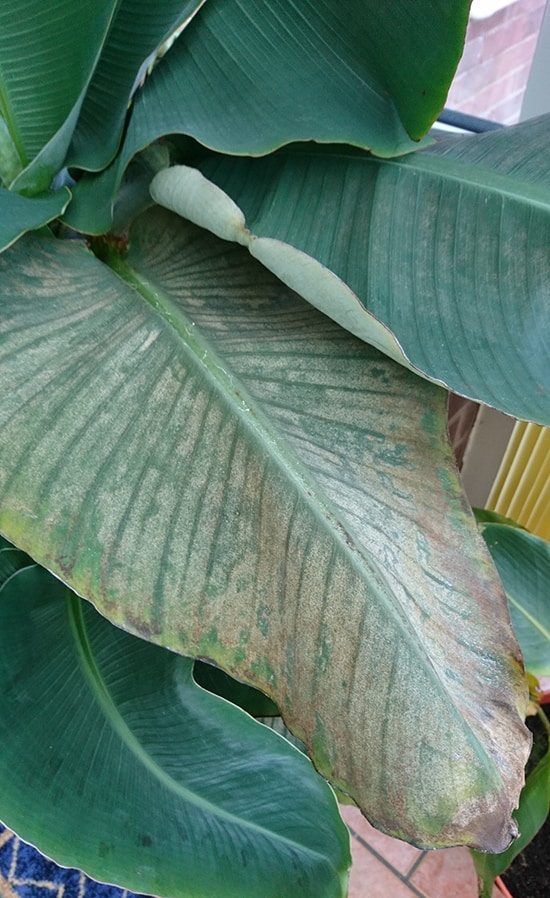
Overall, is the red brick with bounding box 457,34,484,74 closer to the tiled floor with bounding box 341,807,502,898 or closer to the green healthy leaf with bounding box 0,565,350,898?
the green healthy leaf with bounding box 0,565,350,898

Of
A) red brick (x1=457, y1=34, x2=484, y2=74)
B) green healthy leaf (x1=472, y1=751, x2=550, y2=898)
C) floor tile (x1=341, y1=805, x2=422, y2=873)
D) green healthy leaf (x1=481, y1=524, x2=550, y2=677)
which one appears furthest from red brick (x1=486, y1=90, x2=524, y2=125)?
floor tile (x1=341, y1=805, x2=422, y2=873)

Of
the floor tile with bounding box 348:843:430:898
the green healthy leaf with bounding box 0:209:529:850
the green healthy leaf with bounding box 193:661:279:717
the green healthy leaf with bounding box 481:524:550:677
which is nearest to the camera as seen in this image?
the green healthy leaf with bounding box 0:209:529:850

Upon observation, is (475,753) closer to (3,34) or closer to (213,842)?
(213,842)

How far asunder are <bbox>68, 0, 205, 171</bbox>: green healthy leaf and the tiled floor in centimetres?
90

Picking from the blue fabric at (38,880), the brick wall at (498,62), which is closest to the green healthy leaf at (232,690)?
the blue fabric at (38,880)

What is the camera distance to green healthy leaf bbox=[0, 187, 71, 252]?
34 cm

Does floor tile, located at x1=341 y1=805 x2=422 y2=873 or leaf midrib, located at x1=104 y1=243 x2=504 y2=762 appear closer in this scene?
leaf midrib, located at x1=104 y1=243 x2=504 y2=762

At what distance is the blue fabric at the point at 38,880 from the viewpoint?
2.98 ft

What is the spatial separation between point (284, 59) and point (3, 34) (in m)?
0.15

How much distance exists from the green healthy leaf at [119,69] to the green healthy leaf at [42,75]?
3 cm

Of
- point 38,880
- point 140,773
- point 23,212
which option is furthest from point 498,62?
point 38,880

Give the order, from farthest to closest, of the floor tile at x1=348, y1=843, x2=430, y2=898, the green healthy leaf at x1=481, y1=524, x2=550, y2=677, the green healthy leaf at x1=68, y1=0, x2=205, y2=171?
the floor tile at x1=348, y1=843, x2=430, y2=898, the green healthy leaf at x1=481, y1=524, x2=550, y2=677, the green healthy leaf at x1=68, y1=0, x2=205, y2=171

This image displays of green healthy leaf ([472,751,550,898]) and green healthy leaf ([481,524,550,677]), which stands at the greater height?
green healthy leaf ([481,524,550,677])

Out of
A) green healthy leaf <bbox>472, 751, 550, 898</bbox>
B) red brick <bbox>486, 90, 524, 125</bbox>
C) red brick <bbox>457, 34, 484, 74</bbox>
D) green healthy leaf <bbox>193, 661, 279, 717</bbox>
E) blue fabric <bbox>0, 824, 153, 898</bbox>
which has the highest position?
red brick <bbox>457, 34, 484, 74</bbox>
